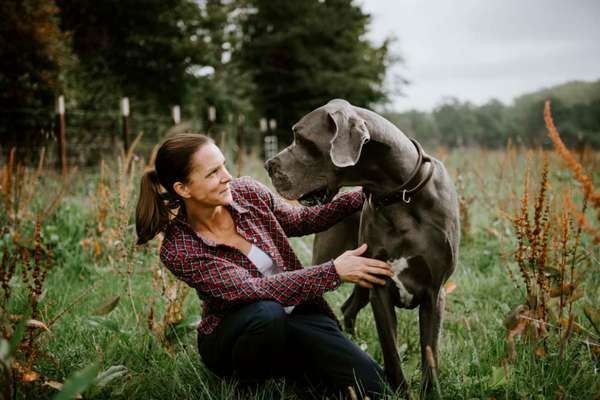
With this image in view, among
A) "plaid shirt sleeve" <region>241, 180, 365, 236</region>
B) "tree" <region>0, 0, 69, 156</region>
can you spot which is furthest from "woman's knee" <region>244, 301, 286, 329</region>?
"tree" <region>0, 0, 69, 156</region>

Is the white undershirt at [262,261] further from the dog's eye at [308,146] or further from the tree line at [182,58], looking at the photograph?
the tree line at [182,58]

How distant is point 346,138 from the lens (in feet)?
6.07

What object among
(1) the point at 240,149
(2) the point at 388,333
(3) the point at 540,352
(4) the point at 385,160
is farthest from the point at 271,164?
(1) the point at 240,149

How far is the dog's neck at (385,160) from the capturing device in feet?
6.52

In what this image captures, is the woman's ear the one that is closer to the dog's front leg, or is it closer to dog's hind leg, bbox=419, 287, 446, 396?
the dog's front leg

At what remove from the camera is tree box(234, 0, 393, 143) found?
20625 mm

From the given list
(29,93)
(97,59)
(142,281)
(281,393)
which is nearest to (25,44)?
(29,93)

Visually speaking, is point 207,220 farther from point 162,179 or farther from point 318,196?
point 318,196

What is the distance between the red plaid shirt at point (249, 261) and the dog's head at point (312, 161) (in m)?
0.34

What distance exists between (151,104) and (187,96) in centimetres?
132

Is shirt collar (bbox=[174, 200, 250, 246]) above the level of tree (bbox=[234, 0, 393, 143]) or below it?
below

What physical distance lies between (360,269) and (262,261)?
0.56 m

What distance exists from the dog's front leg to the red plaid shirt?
0.73ft

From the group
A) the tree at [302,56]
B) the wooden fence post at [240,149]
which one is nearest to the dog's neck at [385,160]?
the wooden fence post at [240,149]
